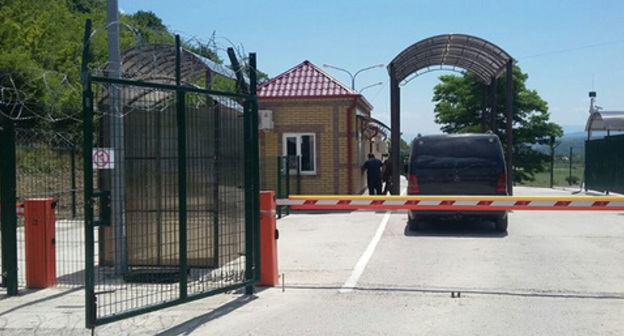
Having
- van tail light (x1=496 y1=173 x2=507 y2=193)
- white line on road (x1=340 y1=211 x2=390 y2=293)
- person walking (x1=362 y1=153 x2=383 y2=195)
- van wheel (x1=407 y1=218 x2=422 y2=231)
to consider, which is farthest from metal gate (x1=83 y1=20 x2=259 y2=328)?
person walking (x1=362 y1=153 x2=383 y2=195)

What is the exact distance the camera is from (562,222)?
16.7 metres

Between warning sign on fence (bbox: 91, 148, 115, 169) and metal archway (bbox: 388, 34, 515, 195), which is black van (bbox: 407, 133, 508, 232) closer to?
metal archway (bbox: 388, 34, 515, 195)

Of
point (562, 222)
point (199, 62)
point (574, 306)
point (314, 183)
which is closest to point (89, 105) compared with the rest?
point (199, 62)

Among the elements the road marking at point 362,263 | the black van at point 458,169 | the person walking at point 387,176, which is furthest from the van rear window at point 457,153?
the person walking at point 387,176

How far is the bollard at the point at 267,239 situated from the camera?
28.3 feet

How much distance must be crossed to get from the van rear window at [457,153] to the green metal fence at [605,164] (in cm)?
1139

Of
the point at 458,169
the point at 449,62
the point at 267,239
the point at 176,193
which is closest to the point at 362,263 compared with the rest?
the point at 267,239

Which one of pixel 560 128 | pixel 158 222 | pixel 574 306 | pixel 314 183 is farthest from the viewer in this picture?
pixel 560 128

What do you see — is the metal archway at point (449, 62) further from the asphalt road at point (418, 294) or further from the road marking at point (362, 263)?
the asphalt road at point (418, 294)

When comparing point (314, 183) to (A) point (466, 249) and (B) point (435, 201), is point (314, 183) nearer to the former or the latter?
(A) point (466, 249)

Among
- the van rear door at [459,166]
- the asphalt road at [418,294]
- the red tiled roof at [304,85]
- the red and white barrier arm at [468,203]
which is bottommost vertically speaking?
the asphalt road at [418,294]

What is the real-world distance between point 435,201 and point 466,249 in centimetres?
334

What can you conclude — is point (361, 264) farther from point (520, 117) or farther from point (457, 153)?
point (520, 117)

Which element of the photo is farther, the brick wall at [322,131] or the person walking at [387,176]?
the person walking at [387,176]
